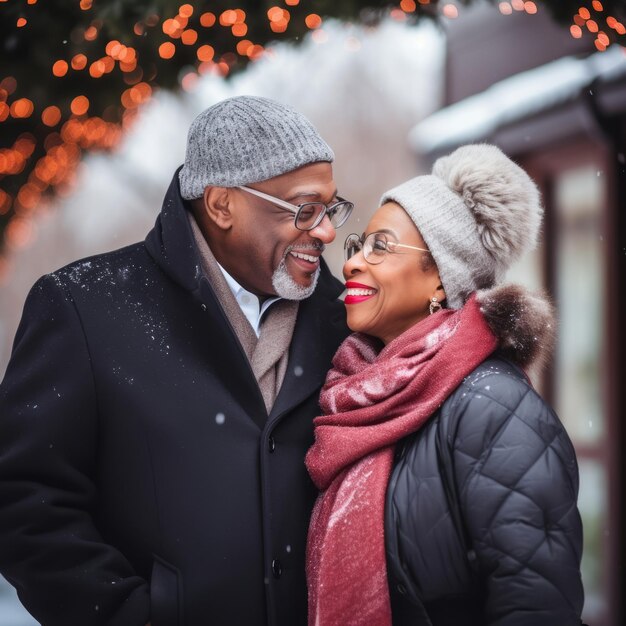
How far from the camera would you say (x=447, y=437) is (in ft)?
7.77

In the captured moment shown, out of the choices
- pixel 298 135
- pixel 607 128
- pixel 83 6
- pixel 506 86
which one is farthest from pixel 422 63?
pixel 298 135

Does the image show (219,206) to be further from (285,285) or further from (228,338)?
(228,338)

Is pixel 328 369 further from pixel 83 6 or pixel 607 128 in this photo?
pixel 607 128

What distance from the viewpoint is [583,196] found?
6.53 meters

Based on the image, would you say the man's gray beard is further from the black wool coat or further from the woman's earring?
the woman's earring

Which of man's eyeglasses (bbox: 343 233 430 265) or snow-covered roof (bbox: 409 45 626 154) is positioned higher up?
man's eyeglasses (bbox: 343 233 430 265)

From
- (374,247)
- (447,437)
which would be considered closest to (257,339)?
(374,247)

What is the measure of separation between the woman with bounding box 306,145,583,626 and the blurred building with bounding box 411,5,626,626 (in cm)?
296

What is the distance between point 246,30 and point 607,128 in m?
2.37

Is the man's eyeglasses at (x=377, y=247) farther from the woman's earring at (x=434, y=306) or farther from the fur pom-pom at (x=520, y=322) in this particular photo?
the fur pom-pom at (x=520, y=322)

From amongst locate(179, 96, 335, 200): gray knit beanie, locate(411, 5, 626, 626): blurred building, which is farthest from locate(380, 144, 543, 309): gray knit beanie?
locate(411, 5, 626, 626): blurred building

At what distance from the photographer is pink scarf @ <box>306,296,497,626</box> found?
2404 millimetres

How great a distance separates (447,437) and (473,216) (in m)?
0.70

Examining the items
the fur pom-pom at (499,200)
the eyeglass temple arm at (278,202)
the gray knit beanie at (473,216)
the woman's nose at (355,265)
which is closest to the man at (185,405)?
the eyeglass temple arm at (278,202)
